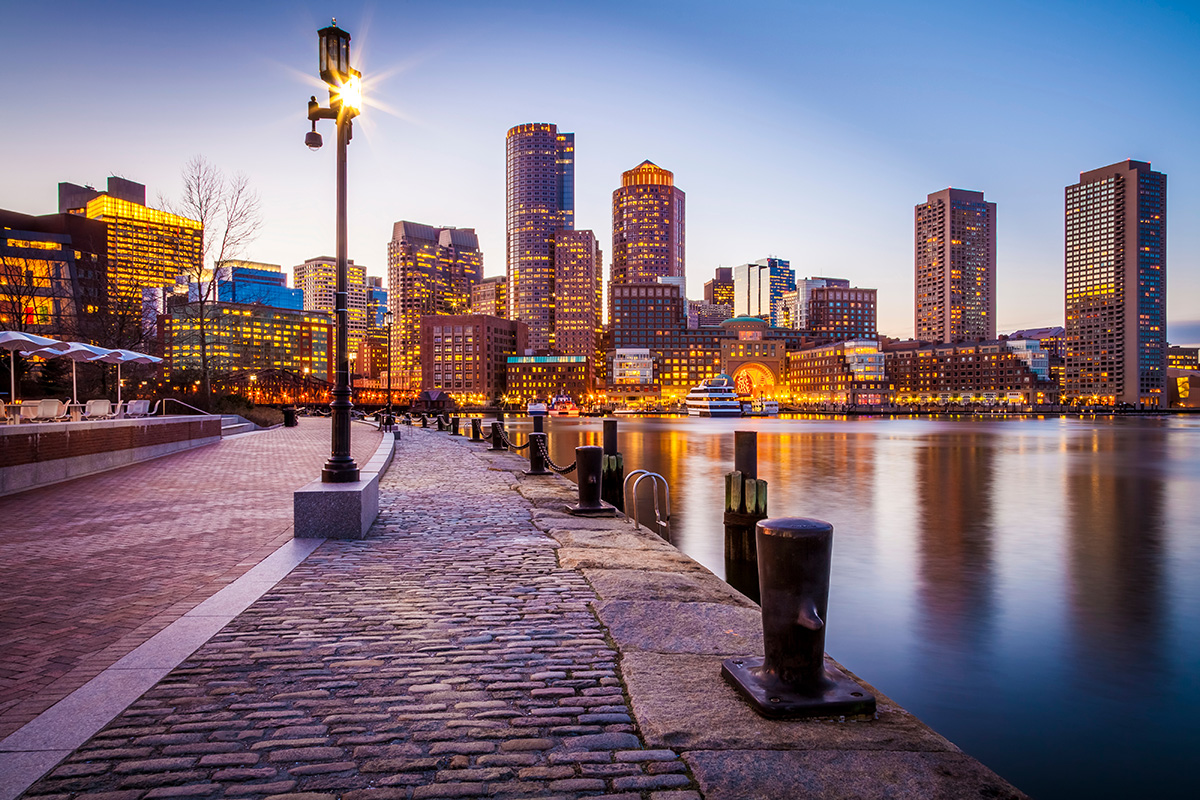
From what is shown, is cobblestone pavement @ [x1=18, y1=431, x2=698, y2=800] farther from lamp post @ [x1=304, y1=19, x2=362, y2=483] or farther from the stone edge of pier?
lamp post @ [x1=304, y1=19, x2=362, y2=483]

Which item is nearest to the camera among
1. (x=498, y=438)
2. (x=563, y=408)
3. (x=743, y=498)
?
(x=743, y=498)

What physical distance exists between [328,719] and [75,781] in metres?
1.16

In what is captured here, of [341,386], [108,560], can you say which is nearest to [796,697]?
[108,560]

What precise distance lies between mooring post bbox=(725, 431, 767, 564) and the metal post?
8.13 metres

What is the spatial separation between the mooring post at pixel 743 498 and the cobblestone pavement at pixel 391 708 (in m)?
8.31

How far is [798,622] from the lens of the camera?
13.8 feet

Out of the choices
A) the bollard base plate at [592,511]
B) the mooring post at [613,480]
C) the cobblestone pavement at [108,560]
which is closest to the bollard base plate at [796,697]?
the cobblestone pavement at [108,560]

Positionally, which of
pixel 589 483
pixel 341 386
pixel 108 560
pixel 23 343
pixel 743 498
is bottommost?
pixel 743 498

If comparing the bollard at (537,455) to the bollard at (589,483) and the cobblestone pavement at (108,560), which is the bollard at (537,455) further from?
the bollard at (589,483)

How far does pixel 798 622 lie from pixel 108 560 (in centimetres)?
794

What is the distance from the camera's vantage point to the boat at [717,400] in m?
146

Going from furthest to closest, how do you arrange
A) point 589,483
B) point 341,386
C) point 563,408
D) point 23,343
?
point 563,408
point 23,343
point 589,483
point 341,386

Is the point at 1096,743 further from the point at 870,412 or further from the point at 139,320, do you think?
the point at 870,412

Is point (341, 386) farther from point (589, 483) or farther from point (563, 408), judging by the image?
point (563, 408)
